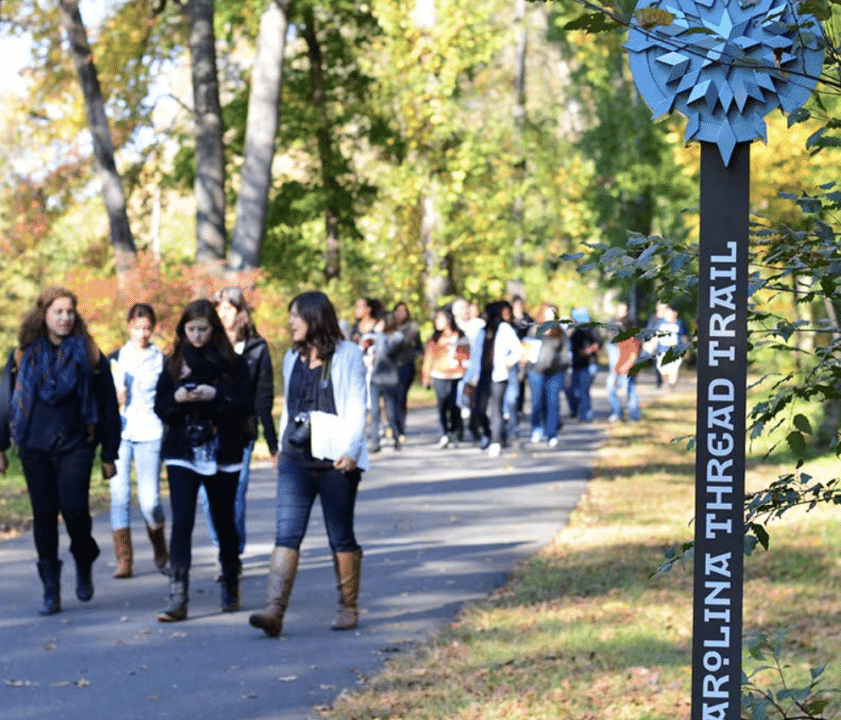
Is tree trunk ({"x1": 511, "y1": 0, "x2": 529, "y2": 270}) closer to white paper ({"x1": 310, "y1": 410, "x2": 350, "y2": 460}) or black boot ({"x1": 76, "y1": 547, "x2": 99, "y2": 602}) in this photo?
black boot ({"x1": 76, "y1": 547, "x2": 99, "y2": 602})

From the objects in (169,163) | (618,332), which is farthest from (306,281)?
(618,332)

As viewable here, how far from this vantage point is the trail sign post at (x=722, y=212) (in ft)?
13.4

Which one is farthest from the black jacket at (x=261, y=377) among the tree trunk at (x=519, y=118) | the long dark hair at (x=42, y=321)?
the tree trunk at (x=519, y=118)

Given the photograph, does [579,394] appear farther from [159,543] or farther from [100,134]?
[159,543]

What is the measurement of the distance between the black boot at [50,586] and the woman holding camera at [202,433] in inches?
24.6

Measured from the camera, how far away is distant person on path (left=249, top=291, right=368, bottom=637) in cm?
936

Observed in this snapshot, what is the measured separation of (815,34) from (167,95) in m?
26.9

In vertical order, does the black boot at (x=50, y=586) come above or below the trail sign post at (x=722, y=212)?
below

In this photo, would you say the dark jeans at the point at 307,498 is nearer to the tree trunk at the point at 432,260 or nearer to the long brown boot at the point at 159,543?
the long brown boot at the point at 159,543

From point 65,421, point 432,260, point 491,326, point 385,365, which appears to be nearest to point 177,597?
point 65,421

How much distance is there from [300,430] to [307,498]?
382 mm

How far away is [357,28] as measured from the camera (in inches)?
1505

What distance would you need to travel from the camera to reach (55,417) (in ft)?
33.2

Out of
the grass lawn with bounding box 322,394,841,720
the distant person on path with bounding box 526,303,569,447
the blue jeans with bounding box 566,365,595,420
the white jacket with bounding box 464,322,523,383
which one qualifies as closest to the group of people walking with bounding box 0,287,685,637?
the grass lawn with bounding box 322,394,841,720
